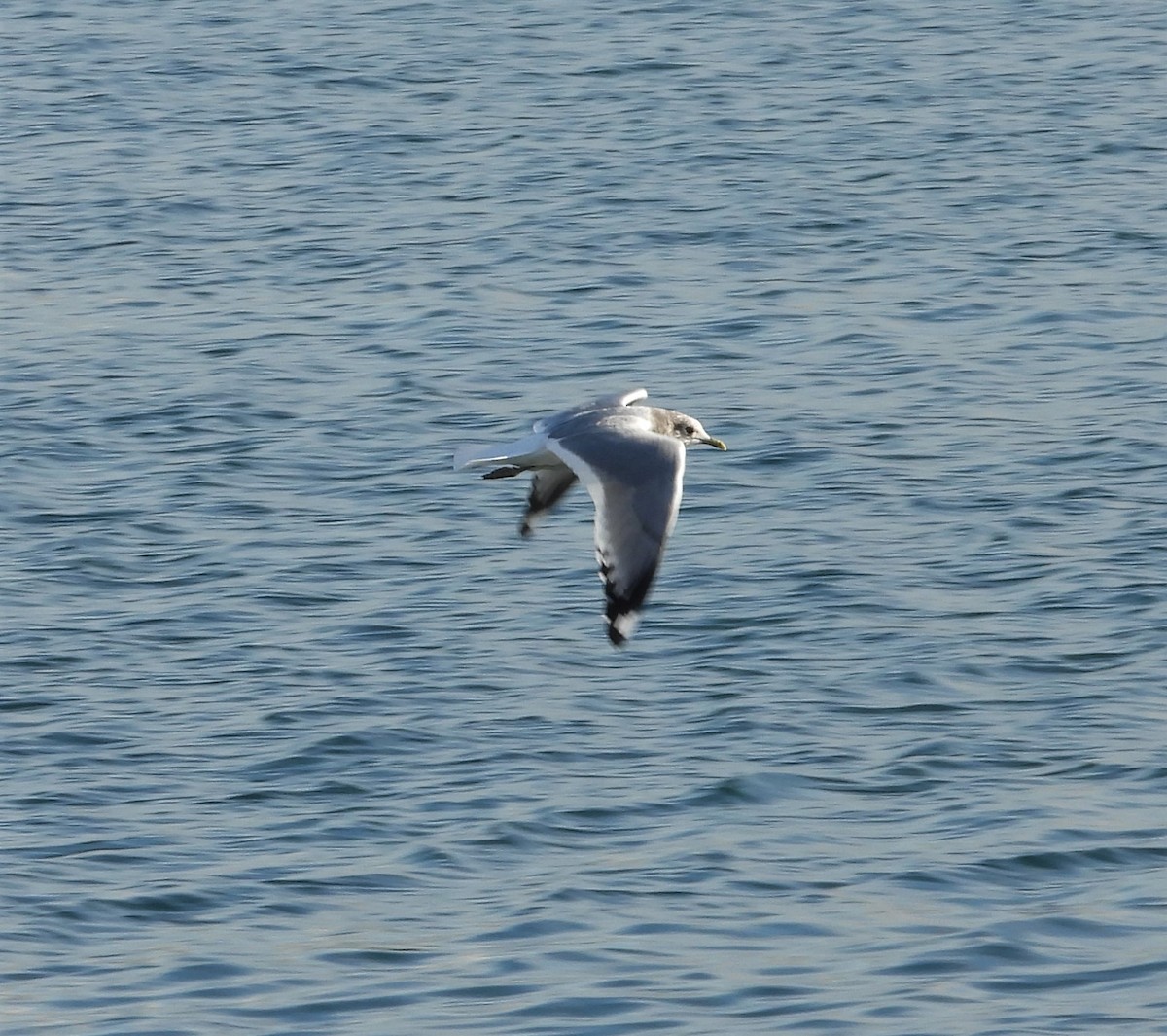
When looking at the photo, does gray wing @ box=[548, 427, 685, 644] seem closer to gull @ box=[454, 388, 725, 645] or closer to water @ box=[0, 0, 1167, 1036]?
gull @ box=[454, 388, 725, 645]

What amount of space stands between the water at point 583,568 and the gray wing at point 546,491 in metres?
1.02

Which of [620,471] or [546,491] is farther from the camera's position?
[546,491]

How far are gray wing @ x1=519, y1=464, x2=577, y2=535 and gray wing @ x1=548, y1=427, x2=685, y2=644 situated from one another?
1.22m

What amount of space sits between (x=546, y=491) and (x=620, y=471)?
5.65ft

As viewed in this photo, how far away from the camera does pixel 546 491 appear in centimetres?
1084

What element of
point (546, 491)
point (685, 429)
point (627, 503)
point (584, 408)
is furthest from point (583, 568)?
point (627, 503)

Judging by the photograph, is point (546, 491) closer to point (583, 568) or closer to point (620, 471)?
point (620, 471)

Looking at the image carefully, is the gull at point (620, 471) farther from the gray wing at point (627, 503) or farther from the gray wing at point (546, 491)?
the gray wing at point (546, 491)

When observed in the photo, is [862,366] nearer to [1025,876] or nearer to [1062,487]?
[1062,487]

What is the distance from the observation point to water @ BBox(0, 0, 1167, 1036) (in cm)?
934

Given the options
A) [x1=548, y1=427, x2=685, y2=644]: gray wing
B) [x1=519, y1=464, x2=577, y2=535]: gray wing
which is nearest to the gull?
[x1=548, y1=427, x2=685, y2=644]: gray wing

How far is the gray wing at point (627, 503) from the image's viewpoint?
28.3ft

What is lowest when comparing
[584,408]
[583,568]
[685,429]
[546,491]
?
[583,568]

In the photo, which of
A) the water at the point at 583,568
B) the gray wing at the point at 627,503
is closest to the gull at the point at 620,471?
the gray wing at the point at 627,503
